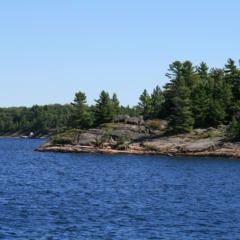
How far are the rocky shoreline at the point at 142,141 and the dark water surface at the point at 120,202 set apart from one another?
17.3 metres

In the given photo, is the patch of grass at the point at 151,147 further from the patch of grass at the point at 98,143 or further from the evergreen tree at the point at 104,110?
the evergreen tree at the point at 104,110

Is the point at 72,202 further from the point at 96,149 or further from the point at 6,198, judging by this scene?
the point at 96,149

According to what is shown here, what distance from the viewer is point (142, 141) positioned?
102m

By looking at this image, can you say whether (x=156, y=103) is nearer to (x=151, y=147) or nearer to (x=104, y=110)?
(x=104, y=110)

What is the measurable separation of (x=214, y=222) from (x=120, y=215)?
22.5 feet

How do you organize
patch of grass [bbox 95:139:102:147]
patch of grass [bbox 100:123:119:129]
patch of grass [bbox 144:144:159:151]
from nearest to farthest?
1. patch of grass [bbox 144:144:159:151]
2. patch of grass [bbox 95:139:102:147]
3. patch of grass [bbox 100:123:119:129]

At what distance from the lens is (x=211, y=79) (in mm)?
119875

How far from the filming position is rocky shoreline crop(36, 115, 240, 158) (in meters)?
93.8

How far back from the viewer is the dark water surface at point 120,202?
32.7 metres

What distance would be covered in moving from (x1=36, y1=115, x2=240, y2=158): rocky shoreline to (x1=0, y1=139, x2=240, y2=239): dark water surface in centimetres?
1728

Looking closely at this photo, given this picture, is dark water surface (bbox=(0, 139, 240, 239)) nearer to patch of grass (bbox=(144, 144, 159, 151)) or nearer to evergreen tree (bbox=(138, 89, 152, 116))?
patch of grass (bbox=(144, 144, 159, 151))

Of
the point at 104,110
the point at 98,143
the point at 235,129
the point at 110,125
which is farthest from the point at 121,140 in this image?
the point at 235,129

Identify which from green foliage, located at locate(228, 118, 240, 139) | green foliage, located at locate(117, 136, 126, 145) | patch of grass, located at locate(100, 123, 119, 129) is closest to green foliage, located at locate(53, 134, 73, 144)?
patch of grass, located at locate(100, 123, 119, 129)

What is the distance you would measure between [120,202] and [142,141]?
59.0m
